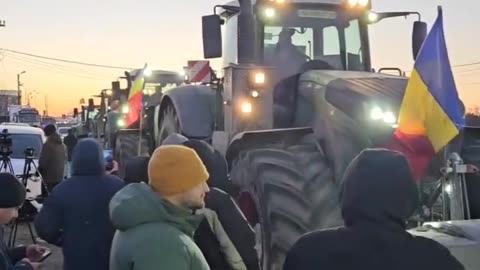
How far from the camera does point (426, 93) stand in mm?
5129

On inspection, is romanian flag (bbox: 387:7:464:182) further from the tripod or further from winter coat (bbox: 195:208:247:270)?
the tripod

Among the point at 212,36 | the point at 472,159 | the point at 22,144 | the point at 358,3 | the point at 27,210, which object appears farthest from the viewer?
the point at 22,144

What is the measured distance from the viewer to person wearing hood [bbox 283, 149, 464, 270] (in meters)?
2.32

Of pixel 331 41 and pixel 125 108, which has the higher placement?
pixel 331 41

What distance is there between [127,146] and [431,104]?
8.37 m

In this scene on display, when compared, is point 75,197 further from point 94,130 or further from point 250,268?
point 94,130

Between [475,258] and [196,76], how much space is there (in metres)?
8.81

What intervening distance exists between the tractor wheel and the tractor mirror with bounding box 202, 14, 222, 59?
229cm

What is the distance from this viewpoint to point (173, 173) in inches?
111

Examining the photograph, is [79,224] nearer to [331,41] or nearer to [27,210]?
[331,41]

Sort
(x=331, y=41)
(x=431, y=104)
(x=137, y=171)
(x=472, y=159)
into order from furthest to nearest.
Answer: (x=331, y=41)
(x=472, y=159)
(x=431, y=104)
(x=137, y=171)

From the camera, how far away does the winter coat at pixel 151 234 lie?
2.59 metres

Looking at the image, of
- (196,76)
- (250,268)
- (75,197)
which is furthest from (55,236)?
(196,76)

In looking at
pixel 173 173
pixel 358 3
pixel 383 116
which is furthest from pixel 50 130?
pixel 173 173
